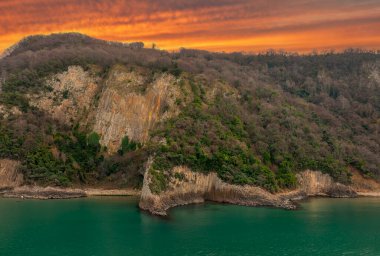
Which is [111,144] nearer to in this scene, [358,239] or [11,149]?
[11,149]

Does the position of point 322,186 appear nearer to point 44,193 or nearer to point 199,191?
point 199,191

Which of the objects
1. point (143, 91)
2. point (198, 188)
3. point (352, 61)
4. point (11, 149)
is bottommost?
point (198, 188)

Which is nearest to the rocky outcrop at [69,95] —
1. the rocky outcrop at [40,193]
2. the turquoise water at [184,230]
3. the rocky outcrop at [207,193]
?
the rocky outcrop at [40,193]

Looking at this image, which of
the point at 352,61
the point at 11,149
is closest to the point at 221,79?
the point at 11,149

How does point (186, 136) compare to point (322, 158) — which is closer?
point (186, 136)

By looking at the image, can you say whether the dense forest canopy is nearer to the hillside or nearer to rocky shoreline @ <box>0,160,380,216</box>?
the hillside

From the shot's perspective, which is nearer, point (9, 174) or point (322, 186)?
point (9, 174)

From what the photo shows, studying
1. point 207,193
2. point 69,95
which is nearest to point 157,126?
point 207,193
